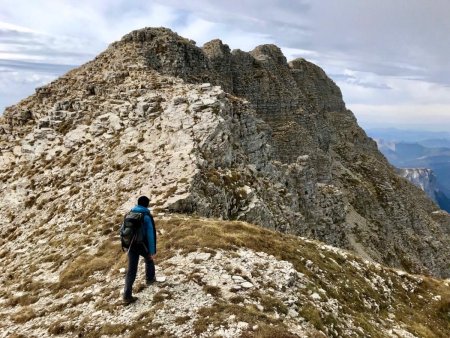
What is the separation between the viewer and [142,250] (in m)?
18.5

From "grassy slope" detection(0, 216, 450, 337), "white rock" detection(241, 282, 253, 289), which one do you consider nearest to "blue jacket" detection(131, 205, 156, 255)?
"grassy slope" detection(0, 216, 450, 337)

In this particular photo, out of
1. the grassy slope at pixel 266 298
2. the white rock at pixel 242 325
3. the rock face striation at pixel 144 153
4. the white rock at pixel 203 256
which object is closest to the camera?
the white rock at pixel 242 325

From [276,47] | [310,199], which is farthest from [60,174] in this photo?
[276,47]

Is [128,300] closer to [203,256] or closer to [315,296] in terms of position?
[203,256]

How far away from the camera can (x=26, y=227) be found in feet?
115

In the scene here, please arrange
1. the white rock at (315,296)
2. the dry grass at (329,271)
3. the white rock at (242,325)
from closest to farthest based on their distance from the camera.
Answer: the white rock at (242,325) < the white rock at (315,296) < the dry grass at (329,271)

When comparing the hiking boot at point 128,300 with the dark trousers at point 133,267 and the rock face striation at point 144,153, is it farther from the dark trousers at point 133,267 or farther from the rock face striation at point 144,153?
the rock face striation at point 144,153

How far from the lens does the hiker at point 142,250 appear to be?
1792cm

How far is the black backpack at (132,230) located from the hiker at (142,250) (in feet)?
0.14

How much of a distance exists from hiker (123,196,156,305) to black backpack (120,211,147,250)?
44 mm

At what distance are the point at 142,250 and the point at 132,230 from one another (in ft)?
3.61

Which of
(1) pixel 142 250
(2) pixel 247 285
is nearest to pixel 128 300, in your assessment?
(1) pixel 142 250

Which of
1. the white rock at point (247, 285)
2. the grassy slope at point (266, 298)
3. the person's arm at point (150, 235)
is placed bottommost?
the grassy slope at point (266, 298)

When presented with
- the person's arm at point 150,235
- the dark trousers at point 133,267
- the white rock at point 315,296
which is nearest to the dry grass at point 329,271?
the white rock at point 315,296
